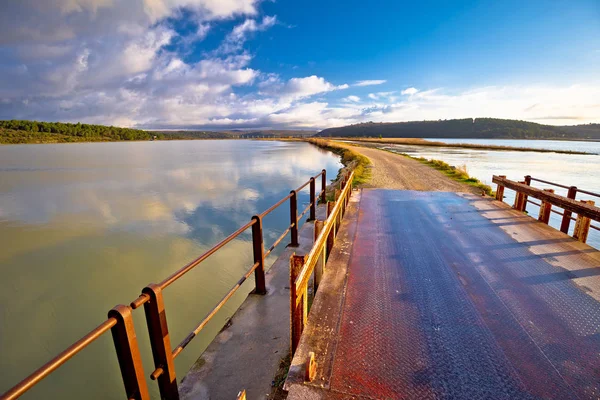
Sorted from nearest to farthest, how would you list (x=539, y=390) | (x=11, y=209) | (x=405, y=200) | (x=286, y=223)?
(x=539, y=390) < (x=405, y=200) < (x=286, y=223) < (x=11, y=209)

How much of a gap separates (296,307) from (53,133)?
132319mm

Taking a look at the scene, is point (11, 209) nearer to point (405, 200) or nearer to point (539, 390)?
point (405, 200)

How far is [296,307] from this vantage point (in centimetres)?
214

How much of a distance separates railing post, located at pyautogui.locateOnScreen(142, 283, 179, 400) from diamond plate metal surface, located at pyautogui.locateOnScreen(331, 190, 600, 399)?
3.94 ft

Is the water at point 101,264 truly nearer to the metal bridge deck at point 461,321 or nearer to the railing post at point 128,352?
the railing post at point 128,352

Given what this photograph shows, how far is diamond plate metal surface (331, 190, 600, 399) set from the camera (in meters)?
1.97

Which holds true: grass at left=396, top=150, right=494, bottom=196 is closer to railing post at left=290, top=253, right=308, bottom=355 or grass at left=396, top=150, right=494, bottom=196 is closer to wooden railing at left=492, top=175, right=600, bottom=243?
wooden railing at left=492, top=175, right=600, bottom=243

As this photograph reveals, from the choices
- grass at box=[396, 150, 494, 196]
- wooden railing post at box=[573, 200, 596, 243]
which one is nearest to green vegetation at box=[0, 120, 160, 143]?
grass at box=[396, 150, 494, 196]

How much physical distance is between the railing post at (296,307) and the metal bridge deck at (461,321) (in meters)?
0.09

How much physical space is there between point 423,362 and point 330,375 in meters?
0.70

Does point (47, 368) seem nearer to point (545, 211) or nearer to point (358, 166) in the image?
point (545, 211)

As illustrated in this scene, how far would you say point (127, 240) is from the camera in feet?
28.5

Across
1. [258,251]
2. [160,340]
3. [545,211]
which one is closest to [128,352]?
[160,340]

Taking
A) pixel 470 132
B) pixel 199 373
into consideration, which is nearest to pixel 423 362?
pixel 199 373
